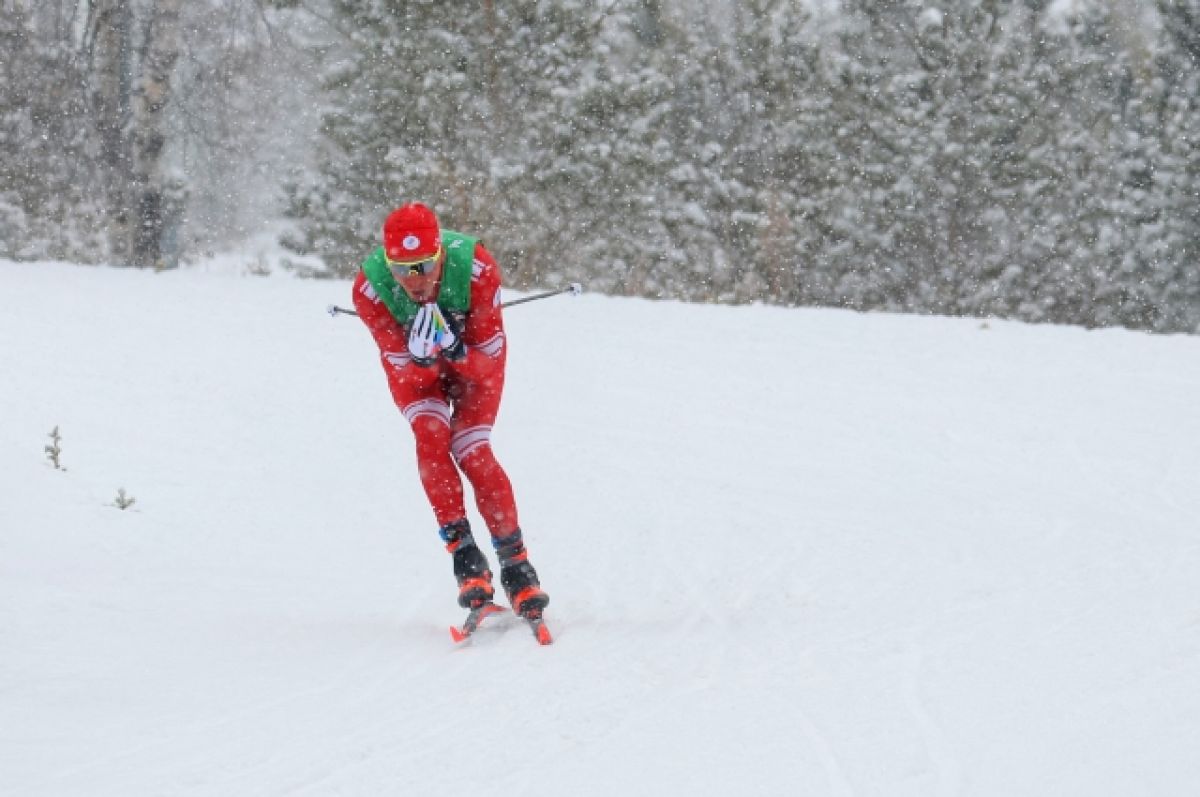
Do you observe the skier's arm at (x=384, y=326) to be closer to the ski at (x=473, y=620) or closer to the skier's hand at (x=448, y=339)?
the skier's hand at (x=448, y=339)

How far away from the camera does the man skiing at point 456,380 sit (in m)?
5.43

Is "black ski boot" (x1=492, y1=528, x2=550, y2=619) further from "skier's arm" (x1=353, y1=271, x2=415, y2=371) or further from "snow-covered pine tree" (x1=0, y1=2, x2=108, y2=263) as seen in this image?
"snow-covered pine tree" (x1=0, y1=2, x2=108, y2=263)

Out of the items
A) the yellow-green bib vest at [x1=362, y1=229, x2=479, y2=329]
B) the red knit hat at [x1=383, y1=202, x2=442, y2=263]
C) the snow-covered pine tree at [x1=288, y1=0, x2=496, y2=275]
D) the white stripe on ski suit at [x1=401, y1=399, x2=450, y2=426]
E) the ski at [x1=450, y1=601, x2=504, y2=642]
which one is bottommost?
the ski at [x1=450, y1=601, x2=504, y2=642]

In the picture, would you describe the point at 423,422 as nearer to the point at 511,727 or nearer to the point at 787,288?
the point at 511,727

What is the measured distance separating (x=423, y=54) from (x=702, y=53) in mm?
4179

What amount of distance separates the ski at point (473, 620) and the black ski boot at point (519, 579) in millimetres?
91

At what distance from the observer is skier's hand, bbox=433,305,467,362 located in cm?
538

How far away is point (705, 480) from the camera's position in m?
8.88

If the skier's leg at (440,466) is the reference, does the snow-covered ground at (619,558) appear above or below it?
below

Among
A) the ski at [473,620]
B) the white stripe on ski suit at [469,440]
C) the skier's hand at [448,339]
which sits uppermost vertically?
the skier's hand at [448,339]

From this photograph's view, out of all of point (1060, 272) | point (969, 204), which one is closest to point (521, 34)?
point (969, 204)

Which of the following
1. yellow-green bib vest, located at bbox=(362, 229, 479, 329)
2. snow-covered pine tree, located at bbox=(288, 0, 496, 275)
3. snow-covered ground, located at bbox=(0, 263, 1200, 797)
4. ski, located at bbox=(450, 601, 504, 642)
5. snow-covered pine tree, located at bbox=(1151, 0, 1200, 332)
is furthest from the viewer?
snow-covered pine tree, located at bbox=(288, 0, 496, 275)

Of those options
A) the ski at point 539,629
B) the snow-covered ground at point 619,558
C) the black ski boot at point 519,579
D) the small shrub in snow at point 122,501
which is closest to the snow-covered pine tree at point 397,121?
the snow-covered ground at point 619,558

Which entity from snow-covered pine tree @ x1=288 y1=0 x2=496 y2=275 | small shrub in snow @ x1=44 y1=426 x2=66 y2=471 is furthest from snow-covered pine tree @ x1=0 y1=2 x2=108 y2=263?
small shrub in snow @ x1=44 y1=426 x2=66 y2=471
